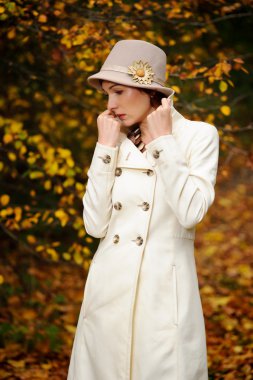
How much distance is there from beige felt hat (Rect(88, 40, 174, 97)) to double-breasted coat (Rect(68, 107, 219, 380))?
22 centimetres

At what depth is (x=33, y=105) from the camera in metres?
6.21

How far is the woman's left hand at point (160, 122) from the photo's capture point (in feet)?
8.71

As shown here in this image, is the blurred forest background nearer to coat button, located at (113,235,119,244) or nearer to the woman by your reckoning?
the woman

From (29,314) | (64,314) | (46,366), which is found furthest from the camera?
(64,314)

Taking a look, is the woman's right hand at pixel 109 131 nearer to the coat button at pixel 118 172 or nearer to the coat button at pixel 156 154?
the coat button at pixel 118 172

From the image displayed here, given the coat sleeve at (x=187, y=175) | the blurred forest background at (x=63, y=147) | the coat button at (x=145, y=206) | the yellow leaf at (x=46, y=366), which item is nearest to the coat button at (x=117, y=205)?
the coat button at (x=145, y=206)

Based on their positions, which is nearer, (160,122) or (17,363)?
(160,122)

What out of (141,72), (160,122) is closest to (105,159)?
(160,122)

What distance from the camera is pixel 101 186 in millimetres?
2785

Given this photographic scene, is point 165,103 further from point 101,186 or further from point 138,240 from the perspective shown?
point 138,240

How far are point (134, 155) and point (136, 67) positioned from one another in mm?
392

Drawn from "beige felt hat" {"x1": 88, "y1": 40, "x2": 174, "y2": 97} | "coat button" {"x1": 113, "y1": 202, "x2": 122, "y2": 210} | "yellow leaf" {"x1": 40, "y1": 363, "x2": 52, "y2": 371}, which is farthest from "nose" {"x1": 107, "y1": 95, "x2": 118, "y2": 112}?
"yellow leaf" {"x1": 40, "y1": 363, "x2": 52, "y2": 371}

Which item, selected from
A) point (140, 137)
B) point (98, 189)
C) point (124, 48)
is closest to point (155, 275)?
point (98, 189)

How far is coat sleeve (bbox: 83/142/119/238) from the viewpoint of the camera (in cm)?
278
